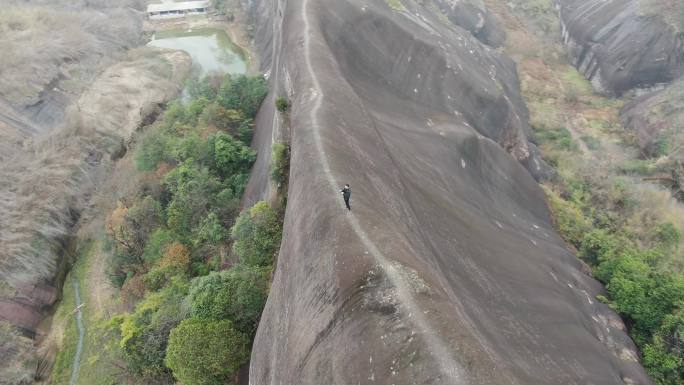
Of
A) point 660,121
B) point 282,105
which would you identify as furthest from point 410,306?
point 660,121

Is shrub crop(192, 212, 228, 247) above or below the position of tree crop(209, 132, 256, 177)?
below

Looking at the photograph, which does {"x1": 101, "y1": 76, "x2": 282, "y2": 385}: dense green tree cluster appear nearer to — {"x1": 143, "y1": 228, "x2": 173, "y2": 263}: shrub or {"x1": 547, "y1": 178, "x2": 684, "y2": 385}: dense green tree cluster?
{"x1": 143, "y1": 228, "x2": 173, "y2": 263}: shrub

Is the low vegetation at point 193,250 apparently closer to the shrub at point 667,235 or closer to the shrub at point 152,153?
the shrub at point 152,153

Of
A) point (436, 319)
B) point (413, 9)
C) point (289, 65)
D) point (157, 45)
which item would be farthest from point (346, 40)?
point (157, 45)

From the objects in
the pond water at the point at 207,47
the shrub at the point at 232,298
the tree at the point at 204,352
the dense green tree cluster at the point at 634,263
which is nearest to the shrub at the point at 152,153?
the shrub at the point at 232,298

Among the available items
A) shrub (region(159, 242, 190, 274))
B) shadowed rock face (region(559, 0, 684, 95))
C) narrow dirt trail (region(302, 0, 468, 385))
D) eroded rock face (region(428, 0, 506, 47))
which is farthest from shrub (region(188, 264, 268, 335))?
eroded rock face (region(428, 0, 506, 47))
